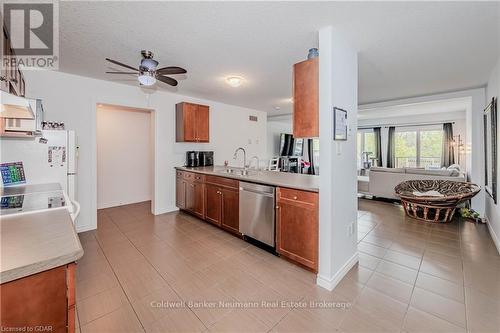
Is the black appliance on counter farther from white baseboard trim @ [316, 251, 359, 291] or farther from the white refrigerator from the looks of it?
white baseboard trim @ [316, 251, 359, 291]

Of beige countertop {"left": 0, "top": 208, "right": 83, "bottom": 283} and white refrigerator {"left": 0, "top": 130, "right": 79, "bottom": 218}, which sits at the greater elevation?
white refrigerator {"left": 0, "top": 130, "right": 79, "bottom": 218}

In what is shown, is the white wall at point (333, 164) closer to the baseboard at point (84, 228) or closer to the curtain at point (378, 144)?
the baseboard at point (84, 228)

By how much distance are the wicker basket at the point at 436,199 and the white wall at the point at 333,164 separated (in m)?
2.57

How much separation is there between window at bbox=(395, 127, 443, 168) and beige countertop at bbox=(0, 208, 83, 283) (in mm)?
9821

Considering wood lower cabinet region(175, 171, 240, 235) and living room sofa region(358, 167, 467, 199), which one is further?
living room sofa region(358, 167, 467, 199)

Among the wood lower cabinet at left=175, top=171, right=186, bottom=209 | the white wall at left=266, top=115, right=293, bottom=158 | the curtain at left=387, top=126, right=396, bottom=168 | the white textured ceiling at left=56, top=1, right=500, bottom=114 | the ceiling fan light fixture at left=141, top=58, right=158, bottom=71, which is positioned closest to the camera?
the white textured ceiling at left=56, top=1, right=500, bottom=114

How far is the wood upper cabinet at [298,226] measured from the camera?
2.23 metres

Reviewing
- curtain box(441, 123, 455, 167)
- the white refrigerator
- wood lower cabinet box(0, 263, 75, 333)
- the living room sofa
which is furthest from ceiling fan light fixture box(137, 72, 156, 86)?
curtain box(441, 123, 455, 167)

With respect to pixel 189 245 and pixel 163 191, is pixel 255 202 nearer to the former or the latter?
pixel 189 245

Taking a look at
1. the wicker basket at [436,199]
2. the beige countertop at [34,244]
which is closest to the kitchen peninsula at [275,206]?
the beige countertop at [34,244]

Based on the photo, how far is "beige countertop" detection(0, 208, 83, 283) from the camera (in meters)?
0.79

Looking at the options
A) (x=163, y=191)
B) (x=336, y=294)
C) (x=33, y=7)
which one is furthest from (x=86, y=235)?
(x=336, y=294)

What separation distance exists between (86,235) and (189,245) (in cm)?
A: 167

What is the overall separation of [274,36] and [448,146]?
8177 millimetres
